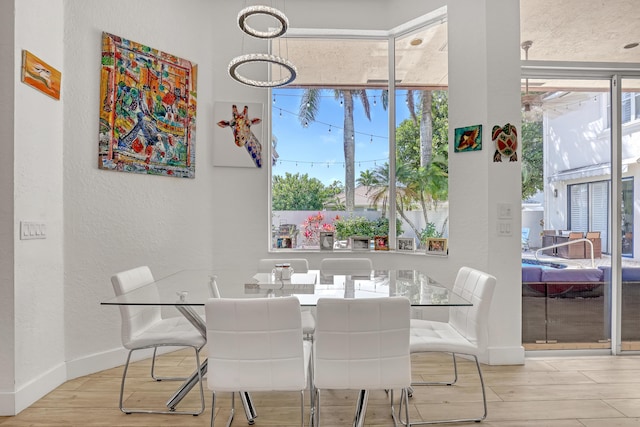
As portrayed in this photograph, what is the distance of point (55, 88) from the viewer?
274 cm

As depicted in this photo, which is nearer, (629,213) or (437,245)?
(629,213)

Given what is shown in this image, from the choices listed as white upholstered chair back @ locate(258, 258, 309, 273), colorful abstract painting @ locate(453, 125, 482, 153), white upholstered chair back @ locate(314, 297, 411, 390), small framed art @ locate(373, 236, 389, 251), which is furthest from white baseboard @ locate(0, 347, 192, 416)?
colorful abstract painting @ locate(453, 125, 482, 153)

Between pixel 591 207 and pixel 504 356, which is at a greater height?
pixel 591 207

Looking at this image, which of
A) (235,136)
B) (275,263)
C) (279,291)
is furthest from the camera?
(235,136)

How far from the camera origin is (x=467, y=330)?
235 centimetres

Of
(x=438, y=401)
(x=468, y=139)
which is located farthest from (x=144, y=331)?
(x=468, y=139)

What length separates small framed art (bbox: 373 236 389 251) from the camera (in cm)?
390

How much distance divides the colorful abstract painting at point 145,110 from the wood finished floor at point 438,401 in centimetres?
174

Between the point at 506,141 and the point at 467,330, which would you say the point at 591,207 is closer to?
the point at 506,141

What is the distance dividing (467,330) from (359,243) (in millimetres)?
1745

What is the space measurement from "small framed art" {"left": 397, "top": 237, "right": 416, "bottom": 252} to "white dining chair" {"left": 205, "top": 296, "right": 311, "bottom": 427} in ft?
7.69

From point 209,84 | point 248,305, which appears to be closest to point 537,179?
point 248,305

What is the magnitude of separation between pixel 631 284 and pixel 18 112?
511 centimetres

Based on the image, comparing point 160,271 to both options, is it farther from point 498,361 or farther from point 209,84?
point 498,361
